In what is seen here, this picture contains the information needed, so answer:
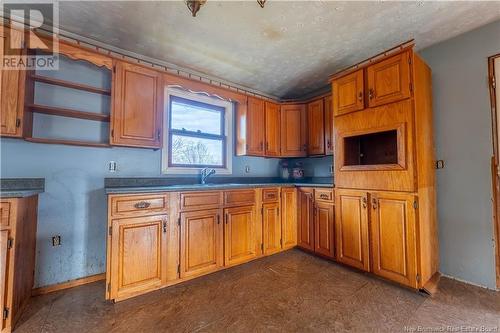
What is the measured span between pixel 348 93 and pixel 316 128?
0.83 metres

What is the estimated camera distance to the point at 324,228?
275cm

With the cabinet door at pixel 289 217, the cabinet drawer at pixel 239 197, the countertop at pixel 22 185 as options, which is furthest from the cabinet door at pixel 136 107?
the cabinet door at pixel 289 217

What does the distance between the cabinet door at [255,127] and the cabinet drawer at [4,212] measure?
2.38 m

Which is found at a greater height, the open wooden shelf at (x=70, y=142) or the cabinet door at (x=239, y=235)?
the open wooden shelf at (x=70, y=142)

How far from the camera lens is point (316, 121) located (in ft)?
10.8

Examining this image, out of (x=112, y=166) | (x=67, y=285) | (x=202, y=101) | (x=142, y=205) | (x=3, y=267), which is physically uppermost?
(x=202, y=101)

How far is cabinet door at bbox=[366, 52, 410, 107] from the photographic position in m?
2.06

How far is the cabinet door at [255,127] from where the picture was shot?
10.5 ft

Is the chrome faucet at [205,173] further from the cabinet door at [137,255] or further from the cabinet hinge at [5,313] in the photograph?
the cabinet hinge at [5,313]

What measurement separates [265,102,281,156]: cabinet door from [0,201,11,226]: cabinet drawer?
271 centimetres

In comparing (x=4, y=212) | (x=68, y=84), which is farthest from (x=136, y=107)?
(x=4, y=212)

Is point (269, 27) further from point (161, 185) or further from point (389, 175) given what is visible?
point (161, 185)

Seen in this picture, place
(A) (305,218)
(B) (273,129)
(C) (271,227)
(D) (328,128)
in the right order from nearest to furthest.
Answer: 1. (C) (271,227)
2. (A) (305,218)
3. (D) (328,128)
4. (B) (273,129)

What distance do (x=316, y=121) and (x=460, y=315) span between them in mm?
2503
